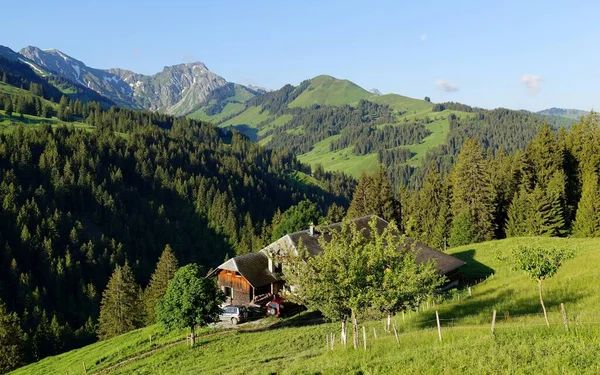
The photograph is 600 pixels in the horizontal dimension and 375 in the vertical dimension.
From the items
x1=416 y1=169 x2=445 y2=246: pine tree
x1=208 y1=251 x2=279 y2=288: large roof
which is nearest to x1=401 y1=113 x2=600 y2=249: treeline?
x1=416 y1=169 x2=445 y2=246: pine tree

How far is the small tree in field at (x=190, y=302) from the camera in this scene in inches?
1558

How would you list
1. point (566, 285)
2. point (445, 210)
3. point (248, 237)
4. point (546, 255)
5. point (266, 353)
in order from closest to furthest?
point (546, 255), point (266, 353), point (566, 285), point (445, 210), point (248, 237)

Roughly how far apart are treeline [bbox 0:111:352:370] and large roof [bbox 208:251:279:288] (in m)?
47.2

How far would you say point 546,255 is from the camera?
71.7 ft

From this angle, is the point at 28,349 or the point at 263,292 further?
the point at 28,349

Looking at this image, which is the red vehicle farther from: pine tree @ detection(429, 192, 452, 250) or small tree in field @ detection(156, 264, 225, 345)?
pine tree @ detection(429, 192, 452, 250)

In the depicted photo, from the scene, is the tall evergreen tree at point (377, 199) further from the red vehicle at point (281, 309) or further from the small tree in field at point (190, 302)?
the small tree in field at point (190, 302)

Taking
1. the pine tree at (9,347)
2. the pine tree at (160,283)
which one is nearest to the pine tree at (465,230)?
the pine tree at (160,283)

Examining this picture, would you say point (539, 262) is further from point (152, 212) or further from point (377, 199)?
point (152, 212)

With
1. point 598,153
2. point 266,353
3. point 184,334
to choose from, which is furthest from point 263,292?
point 598,153

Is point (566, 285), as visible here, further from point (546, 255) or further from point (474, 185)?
point (474, 185)

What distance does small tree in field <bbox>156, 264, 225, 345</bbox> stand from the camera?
3956 cm

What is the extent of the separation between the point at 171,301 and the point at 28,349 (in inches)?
1973

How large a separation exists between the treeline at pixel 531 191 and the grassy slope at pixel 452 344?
15418 millimetres
